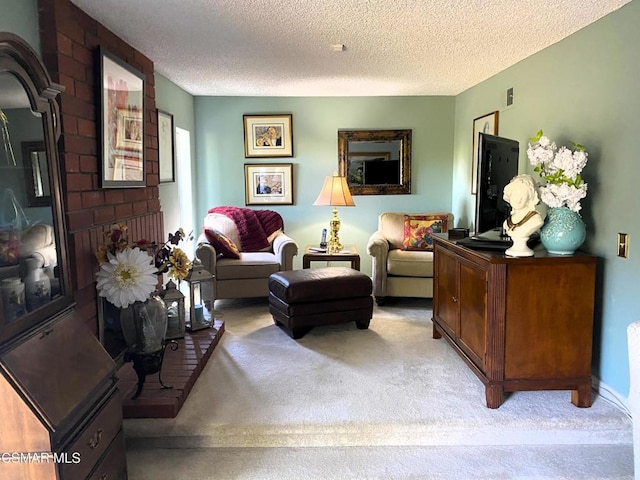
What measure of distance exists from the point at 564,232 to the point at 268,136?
3478 millimetres

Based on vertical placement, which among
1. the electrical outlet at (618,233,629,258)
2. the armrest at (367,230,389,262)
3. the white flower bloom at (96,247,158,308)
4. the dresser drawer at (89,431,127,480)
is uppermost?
the electrical outlet at (618,233,629,258)

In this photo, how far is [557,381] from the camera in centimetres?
245

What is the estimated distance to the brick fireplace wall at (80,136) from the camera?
2330 millimetres

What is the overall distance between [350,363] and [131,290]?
1445mm

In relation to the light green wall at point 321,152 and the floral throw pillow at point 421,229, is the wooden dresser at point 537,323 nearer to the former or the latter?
the floral throw pillow at point 421,229

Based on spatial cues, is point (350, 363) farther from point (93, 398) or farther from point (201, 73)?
point (201, 73)

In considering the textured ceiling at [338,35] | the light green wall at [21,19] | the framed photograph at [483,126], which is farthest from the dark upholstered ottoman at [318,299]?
the light green wall at [21,19]

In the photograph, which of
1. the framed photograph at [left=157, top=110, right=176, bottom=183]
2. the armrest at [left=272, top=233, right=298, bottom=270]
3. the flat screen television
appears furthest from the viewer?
the armrest at [left=272, top=233, right=298, bottom=270]

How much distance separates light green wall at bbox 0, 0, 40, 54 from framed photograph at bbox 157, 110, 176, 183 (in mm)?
1657

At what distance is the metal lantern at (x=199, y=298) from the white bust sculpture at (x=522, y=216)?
2102 mm

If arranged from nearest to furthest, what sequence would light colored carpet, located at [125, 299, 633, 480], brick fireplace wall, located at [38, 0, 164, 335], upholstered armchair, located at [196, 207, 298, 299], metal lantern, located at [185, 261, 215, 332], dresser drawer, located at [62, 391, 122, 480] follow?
dresser drawer, located at [62, 391, 122, 480]
light colored carpet, located at [125, 299, 633, 480]
brick fireplace wall, located at [38, 0, 164, 335]
metal lantern, located at [185, 261, 215, 332]
upholstered armchair, located at [196, 207, 298, 299]

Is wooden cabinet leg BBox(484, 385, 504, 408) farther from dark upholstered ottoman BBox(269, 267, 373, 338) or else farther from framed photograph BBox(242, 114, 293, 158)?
framed photograph BBox(242, 114, 293, 158)

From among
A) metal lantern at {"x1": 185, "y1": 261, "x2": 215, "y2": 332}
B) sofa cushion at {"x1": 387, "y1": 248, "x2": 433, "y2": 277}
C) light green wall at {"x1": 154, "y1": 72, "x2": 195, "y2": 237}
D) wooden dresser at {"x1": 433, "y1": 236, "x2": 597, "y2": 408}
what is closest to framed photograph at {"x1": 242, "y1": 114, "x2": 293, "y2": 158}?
light green wall at {"x1": 154, "y1": 72, "x2": 195, "y2": 237}

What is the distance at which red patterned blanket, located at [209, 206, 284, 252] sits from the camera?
470cm
